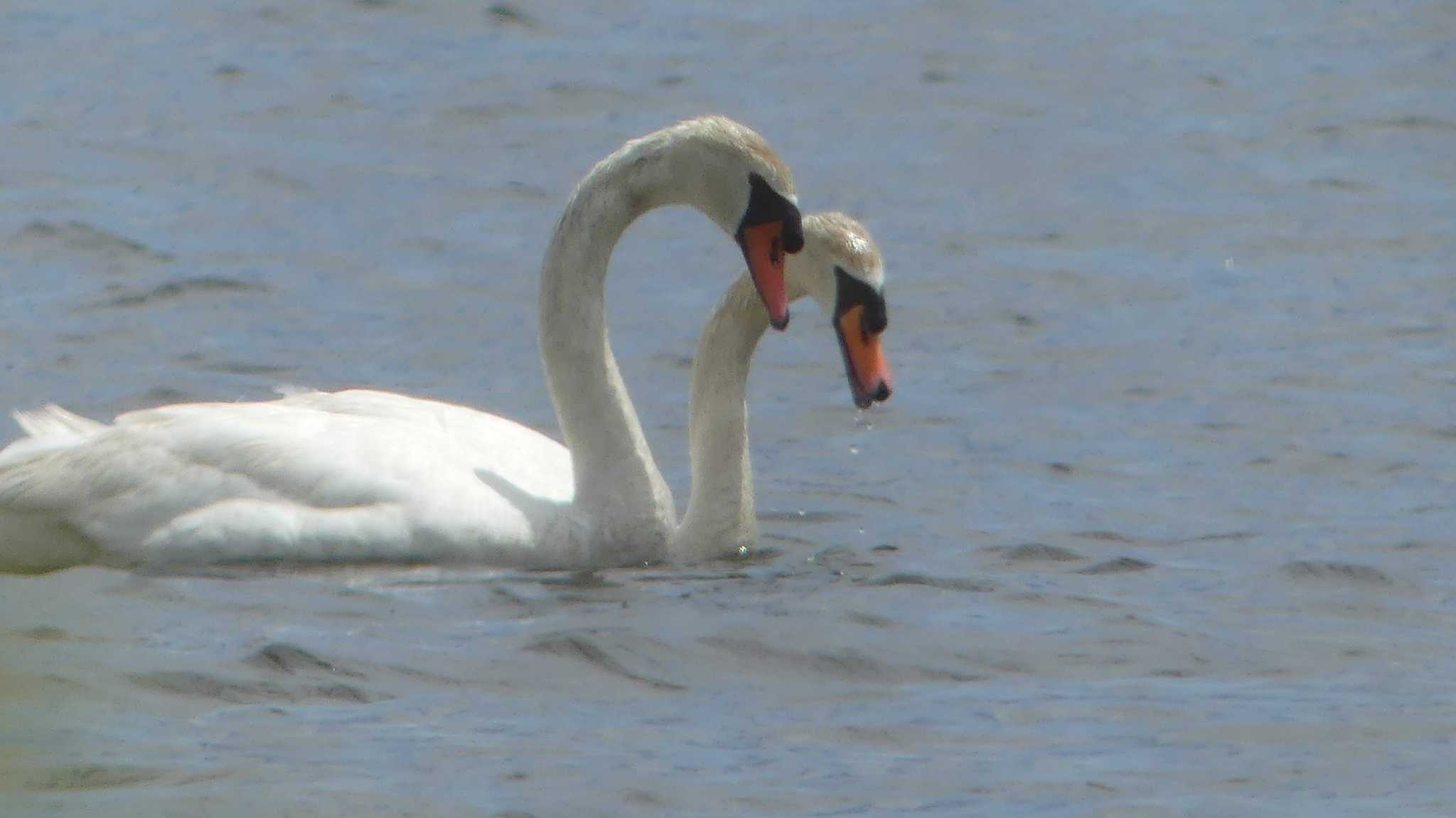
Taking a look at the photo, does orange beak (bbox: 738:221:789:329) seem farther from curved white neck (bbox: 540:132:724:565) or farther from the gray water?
the gray water

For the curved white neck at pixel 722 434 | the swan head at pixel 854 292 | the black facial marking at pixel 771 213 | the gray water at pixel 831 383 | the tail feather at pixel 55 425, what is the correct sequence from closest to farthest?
the gray water at pixel 831 383
the black facial marking at pixel 771 213
the swan head at pixel 854 292
the curved white neck at pixel 722 434
the tail feather at pixel 55 425

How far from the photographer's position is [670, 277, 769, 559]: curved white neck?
953 cm

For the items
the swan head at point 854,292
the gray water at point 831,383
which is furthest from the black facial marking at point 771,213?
the gray water at point 831,383

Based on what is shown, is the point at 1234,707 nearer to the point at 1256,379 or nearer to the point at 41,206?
the point at 1256,379

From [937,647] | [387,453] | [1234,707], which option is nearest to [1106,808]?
[1234,707]

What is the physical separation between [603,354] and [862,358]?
89 cm

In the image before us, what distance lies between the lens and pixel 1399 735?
757 centimetres

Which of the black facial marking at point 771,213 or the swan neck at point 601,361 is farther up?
the black facial marking at point 771,213

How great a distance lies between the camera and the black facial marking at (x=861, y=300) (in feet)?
30.8

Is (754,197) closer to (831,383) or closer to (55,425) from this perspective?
(55,425)

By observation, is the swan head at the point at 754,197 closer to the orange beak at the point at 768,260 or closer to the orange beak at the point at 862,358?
the orange beak at the point at 768,260

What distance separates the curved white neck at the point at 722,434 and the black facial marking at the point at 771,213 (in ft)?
1.19

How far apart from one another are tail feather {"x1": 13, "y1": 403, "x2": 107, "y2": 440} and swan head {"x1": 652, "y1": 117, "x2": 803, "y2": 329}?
2209mm

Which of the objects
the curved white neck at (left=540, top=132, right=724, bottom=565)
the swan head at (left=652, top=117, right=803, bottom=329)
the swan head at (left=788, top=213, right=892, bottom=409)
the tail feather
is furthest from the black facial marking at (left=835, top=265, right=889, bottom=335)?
the tail feather
